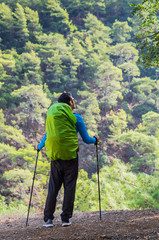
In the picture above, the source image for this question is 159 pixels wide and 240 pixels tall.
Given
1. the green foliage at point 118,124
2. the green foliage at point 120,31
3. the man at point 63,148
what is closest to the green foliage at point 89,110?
the green foliage at point 118,124

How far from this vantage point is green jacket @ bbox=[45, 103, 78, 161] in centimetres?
172

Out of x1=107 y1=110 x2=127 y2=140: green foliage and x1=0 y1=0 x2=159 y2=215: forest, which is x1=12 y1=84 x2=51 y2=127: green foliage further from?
x1=107 y1=110 x2=127 y2=140: green foliage

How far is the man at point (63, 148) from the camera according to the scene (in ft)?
5.68

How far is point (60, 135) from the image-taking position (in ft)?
5.65

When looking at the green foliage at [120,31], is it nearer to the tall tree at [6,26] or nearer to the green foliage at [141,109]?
Answer: the green foliage at [141,109]

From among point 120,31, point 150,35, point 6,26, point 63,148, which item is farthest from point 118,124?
point 63,148

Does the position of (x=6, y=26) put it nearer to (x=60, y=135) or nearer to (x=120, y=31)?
(x=120, y=31)

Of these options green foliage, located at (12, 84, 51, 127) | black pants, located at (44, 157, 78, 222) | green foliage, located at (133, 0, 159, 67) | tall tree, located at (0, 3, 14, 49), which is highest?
tall tree, located at (0, 3, 14, 49)

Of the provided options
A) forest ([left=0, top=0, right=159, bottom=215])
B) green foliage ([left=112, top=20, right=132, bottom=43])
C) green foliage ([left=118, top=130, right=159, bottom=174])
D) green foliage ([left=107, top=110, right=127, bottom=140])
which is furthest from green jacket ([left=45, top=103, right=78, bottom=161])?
green foliage ([left=112, top=20, right=132, bottom=43])

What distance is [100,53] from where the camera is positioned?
25.4 meters

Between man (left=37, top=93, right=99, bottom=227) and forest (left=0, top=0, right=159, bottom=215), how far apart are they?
16.1 ft

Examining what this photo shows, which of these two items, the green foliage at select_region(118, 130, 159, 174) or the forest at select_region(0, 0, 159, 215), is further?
the green foliage at select_region(118, 130, 159, 174)

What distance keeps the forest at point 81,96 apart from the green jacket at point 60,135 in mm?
5059

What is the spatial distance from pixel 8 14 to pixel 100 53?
9.25 metres
